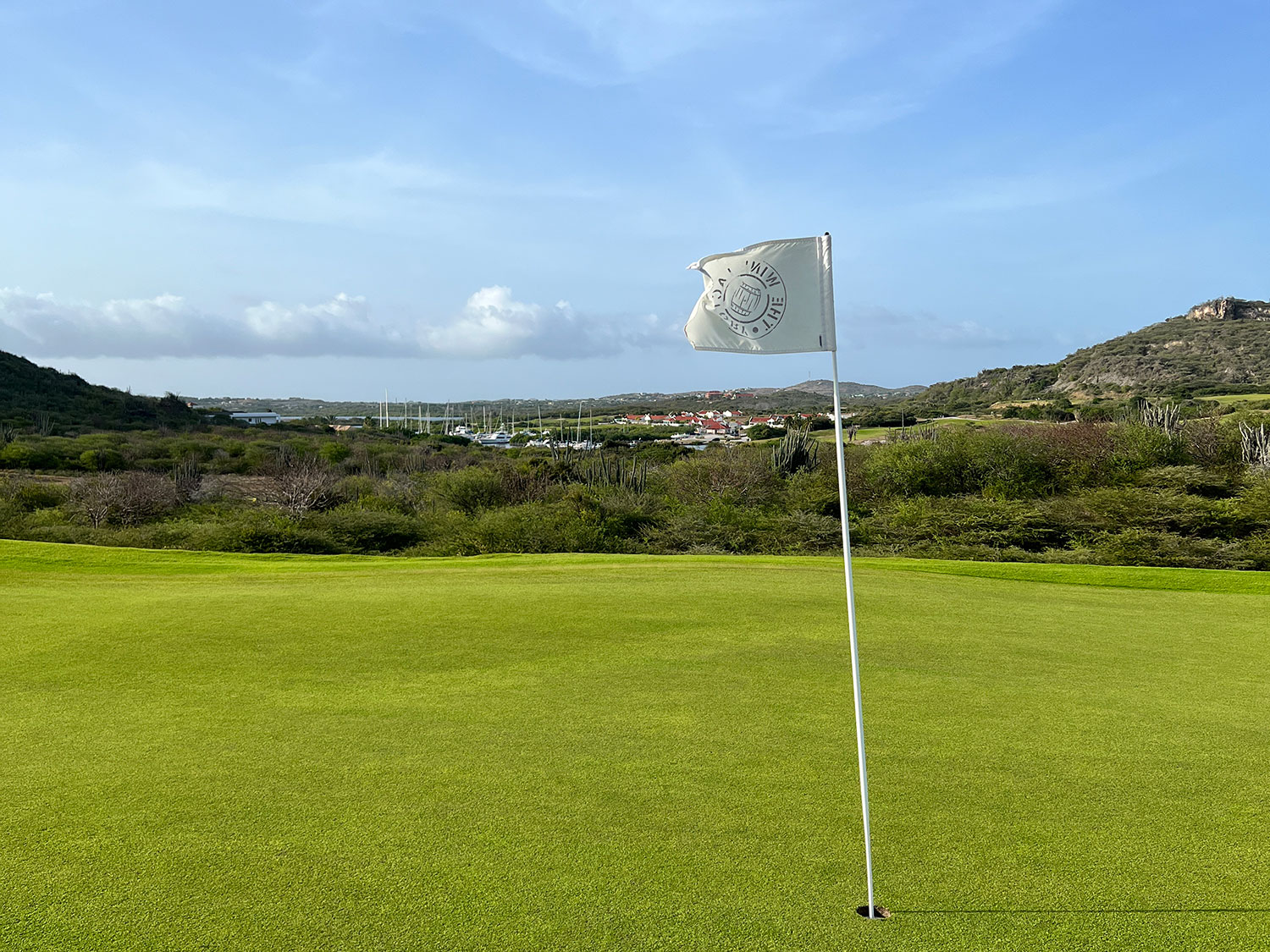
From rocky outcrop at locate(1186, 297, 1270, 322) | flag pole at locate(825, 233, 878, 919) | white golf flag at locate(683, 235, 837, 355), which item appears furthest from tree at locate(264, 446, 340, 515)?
rocky outcrop at locate(1186, 297, 1270, 322)

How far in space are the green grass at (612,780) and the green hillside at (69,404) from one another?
4947 cm

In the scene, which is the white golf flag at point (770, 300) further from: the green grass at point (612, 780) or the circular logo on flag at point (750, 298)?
the green grass at point (612, 780)

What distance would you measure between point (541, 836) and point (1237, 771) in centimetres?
412

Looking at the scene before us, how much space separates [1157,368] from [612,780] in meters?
72.7

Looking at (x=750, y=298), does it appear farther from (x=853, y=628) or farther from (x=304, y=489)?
(x=304, y=489)

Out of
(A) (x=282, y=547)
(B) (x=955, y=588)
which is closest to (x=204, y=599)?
(B) (x=955, y=588)

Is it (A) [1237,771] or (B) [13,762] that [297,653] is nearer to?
(B) [13,762]

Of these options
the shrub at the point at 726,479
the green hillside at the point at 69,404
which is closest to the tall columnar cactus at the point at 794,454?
the shrub at the point at 726,479

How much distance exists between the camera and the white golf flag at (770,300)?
4727 millimetres

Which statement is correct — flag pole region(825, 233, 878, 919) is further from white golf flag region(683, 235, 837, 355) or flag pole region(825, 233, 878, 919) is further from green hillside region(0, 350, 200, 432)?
green hillside region(0, 350, 200, 432)

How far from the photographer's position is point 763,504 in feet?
92.1

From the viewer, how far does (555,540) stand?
23734mm

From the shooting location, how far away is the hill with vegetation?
60.1m

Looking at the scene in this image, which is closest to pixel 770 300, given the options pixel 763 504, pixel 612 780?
pixel 612 780
